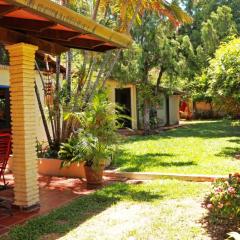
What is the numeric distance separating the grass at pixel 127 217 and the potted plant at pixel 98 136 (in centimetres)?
55

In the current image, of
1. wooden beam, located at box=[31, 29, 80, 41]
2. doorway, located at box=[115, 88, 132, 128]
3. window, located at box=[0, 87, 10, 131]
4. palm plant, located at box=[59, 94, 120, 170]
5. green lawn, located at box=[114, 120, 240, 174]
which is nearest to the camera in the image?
wooden beam, located at box=[31, 29, 80, 41]

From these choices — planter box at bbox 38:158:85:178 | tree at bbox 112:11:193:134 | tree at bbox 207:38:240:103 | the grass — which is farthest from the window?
tree at bbox 112:11:193:134

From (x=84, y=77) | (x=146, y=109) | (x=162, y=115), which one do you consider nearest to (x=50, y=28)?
(x=84, y=77)

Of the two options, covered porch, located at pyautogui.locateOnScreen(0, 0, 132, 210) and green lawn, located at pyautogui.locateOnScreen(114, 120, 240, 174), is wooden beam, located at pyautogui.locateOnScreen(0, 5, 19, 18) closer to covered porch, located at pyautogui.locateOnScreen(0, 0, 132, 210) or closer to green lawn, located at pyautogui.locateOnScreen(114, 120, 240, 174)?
covered porch, located at pyautogui.locateOnScreen(0, 0, 132, 210)

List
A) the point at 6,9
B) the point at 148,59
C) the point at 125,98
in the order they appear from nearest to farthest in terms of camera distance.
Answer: the point at 6,9 → the point at 148,59 → the point at 125,98

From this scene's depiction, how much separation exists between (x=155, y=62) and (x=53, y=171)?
13043mm

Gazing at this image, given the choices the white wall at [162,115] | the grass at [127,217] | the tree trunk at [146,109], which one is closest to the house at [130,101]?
the white wall at [162,115]

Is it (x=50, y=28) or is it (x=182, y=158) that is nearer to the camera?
(x=50, y=28)

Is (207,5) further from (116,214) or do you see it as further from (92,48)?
(116,214)

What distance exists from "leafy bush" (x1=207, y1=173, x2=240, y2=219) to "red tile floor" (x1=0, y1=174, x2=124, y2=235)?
9.42ft

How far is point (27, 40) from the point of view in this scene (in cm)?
674

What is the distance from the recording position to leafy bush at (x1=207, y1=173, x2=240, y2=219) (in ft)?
16.7

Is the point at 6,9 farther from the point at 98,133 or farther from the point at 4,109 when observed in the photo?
the point at 4,109

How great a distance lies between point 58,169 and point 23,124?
3484mm
